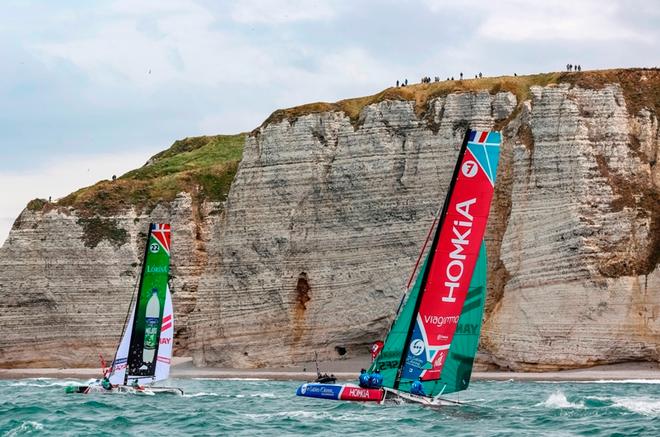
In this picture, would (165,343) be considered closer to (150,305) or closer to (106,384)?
(150,305)

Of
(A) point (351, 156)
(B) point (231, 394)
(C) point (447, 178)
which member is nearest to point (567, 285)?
(C) point (447, 178)

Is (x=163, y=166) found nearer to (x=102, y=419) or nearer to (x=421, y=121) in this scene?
(x=421, y=121)

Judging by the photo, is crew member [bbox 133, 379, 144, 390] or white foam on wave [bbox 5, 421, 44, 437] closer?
white foam on wave [bbox 5, 421, 44, 437]

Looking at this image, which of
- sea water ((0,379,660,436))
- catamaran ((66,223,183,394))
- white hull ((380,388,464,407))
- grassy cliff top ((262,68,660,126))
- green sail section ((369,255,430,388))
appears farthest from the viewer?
grassy cliff top ((262,68,660,126))

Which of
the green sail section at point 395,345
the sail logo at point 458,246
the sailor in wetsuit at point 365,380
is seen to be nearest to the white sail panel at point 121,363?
the sailor in wetsuit at point 365,380

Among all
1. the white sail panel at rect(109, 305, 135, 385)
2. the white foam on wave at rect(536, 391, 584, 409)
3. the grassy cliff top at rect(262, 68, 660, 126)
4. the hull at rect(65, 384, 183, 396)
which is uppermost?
the grassy cliff top at rect(262, 68, 660, 126)

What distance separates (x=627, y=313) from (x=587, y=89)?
13032mm

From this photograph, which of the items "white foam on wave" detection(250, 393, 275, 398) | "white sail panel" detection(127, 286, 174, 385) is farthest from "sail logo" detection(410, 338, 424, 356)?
"white sail panel" detection(127, 286, 174, 385)

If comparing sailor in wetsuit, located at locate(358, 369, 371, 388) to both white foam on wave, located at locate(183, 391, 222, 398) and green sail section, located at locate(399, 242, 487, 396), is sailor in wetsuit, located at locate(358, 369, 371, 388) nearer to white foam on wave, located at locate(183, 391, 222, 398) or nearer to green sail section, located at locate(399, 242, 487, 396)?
green sail section, located at locate(399, 242, 487, 396)

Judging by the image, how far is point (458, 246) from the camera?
3083 centimetres

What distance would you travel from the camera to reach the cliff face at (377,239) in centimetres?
6278

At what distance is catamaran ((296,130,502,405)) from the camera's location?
30594 mm

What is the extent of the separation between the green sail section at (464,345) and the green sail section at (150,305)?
18.5 meters

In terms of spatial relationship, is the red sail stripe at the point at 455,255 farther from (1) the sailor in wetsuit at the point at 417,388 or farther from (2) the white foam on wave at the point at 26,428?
(2) the white foam on wave at the point at 26,428
